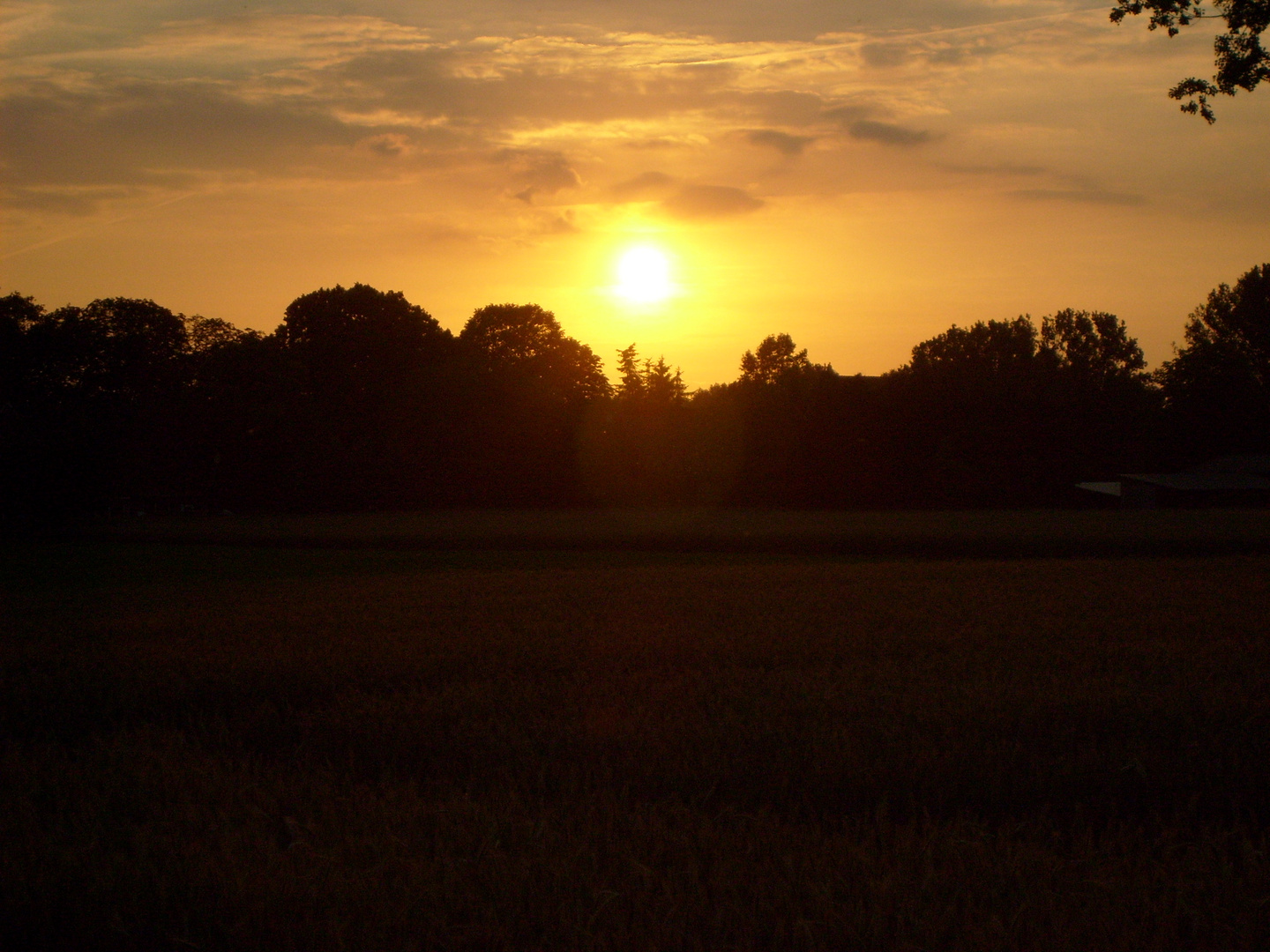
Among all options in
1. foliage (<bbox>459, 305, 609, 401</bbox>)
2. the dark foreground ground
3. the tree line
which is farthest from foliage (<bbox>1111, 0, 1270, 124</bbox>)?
foliage (<bbox>459, 305, 609, 401</bbox>)

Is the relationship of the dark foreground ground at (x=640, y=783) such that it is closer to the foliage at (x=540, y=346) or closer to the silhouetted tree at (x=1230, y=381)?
the foliage at (x=540, y=346)

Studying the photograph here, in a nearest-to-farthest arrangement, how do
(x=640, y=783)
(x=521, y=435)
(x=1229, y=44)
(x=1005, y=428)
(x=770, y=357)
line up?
(x=640, y=783) → (x=1229, y=44) → (x=521, y=435) → (x=1005, y=428) → (x=770, y=357)

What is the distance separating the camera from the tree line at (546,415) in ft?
214

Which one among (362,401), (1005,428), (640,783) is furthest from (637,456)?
(640,783)

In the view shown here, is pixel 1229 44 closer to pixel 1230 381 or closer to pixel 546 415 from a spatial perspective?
pixel 546 415

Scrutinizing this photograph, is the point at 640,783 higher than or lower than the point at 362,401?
lower

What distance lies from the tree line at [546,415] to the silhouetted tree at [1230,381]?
16 centimetres

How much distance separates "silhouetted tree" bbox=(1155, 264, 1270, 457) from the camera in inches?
3238

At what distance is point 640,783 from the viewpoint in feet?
24.5

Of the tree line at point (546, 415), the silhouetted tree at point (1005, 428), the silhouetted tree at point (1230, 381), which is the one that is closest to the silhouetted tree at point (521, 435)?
the tree line at point (546, 415)

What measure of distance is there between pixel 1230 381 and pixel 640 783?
90.1m

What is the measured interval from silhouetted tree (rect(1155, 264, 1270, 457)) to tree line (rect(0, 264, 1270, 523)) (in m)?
0.16

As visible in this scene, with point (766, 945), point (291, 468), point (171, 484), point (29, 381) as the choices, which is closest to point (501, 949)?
point (766, 945)

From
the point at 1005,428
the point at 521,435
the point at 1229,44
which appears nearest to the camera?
the point at 1229,44
